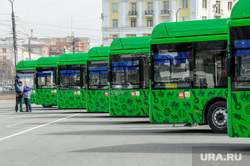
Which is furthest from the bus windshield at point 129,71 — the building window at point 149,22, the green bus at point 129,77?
the building window at point 149,22

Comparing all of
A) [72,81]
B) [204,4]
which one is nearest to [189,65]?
[72,81]

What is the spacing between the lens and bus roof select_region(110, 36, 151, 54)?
1834 cm

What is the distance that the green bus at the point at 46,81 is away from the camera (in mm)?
30500

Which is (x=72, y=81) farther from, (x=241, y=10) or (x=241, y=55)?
(x=241, y=10)

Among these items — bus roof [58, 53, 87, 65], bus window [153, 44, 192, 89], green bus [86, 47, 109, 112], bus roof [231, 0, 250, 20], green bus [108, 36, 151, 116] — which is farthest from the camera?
bus roof [58, 53, 87, 65]

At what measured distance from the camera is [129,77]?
18.5m

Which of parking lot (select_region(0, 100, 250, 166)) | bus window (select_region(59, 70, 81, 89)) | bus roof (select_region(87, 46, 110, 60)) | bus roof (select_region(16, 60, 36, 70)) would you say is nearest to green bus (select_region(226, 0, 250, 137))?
parking lot (select_region(0, 100, 250, 166))

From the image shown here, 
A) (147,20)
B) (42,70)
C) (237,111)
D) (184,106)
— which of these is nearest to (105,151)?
(237,111)

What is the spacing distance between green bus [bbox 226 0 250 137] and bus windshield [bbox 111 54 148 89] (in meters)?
7.76

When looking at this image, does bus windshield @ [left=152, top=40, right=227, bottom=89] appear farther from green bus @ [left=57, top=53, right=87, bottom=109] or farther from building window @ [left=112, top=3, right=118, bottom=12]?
building window @ [left=112, top=3, right=118, bottom=12]

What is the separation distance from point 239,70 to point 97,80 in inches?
516

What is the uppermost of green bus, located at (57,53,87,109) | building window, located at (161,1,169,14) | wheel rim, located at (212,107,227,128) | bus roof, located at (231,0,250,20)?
building window, located at (161,1,169,14)

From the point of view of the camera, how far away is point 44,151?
35.0 feet

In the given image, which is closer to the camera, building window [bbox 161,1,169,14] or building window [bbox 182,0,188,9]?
building window [bbox 182,0,188,9]
